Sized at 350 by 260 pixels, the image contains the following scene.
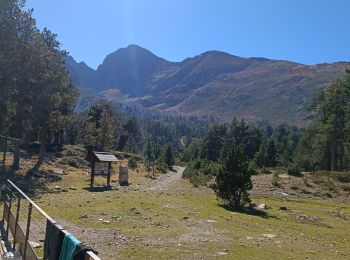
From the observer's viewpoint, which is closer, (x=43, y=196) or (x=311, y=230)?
(x=311, y=230)

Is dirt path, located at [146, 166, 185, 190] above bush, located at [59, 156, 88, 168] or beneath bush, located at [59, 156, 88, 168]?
beneath

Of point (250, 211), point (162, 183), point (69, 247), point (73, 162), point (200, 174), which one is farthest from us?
point (73, 162)

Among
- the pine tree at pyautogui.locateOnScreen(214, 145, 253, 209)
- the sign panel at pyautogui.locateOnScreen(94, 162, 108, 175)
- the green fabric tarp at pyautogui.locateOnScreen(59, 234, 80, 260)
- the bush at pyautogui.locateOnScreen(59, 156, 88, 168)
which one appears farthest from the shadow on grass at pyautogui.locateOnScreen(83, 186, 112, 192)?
the green fabric tarp at pyautogui.locateOnScreen(59, 234, 80, 260)

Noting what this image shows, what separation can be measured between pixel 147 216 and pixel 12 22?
1937 centimetres

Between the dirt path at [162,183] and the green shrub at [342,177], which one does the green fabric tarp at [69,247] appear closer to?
the dirt path at [162,183]

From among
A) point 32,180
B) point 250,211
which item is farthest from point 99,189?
point 250,211

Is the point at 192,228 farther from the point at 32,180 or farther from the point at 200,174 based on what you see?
the point at 200,174

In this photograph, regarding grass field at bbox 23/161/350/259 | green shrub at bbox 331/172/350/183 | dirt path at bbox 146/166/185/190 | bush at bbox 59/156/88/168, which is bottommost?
dirt path at bbox 146/166/185/190

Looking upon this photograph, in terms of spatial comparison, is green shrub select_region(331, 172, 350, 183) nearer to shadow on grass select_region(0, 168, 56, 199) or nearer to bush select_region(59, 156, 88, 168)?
shadow on grass select_region(0, 168, 56, 199)

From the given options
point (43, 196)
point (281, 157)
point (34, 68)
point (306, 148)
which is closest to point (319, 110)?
point (306, 148)

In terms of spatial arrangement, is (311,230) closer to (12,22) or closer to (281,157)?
(12,22)

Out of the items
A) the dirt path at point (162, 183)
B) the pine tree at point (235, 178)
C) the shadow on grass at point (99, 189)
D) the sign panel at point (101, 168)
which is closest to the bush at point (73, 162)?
the dirt path at point (162, 183)

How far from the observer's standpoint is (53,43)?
4331 centimetres

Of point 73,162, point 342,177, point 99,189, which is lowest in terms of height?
point 99,189
